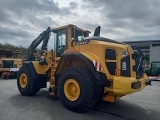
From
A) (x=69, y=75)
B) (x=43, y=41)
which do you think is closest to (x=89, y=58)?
(x=69, y=75)

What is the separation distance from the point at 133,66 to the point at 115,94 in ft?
2.90

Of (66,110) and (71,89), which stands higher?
(71,89)

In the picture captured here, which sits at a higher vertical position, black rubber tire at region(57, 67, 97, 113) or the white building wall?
the white building wall

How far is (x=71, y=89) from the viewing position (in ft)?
17.7

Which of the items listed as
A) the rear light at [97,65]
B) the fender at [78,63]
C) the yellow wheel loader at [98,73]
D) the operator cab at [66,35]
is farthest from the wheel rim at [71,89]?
the operator cab at [66,35]

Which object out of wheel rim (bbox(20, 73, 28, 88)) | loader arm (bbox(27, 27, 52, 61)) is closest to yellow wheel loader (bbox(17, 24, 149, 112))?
wheel rim (bbox(20, 73, 28, 88))

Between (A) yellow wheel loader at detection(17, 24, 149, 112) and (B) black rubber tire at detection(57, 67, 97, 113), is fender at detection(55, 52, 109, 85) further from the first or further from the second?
(B) black rubber tire at detection(57, 67, 97, 113)

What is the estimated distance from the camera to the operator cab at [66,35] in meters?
6.64

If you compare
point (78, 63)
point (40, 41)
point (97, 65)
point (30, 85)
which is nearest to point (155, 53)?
point (40, 41)

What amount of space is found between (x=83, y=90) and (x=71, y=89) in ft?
2.00

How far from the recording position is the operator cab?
664 cm

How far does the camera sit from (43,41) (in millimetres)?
8008

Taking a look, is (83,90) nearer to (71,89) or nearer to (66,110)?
(71,89)

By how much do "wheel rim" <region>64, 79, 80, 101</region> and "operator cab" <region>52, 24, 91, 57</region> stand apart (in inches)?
56.4
